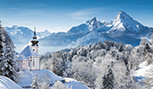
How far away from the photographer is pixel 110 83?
95.8 feet

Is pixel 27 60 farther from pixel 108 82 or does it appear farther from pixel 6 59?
pixel 108 82

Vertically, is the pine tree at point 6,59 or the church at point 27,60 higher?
the pine tree at point 6,59

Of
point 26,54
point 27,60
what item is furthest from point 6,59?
point 26,54

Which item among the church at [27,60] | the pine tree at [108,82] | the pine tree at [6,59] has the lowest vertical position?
the pine tree at [108,82]

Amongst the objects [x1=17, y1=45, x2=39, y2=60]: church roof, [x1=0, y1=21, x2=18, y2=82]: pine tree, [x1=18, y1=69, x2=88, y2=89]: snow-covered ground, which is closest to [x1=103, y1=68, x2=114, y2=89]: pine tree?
[x1=18, y1=69, x2=88, y2=89]: snow-covered ground

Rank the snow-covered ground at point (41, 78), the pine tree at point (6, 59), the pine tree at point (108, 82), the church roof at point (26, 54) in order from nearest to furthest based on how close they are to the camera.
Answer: the pine tree at point (6, 59)
the pine tree at point (108, 82)
the snow-covered ground at point (41, 78)
the church roof at point (26, 54)

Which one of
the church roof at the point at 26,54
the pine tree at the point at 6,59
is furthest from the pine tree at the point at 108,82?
the church roof at the point at 26,54

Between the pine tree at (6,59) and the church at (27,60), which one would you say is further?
the church at (27,60)

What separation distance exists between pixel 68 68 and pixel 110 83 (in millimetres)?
28709

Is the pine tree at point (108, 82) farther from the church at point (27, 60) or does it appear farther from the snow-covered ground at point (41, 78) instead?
the church at point (27, 60)

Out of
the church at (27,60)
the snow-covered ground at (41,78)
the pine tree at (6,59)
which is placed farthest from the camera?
the church at (27,60)

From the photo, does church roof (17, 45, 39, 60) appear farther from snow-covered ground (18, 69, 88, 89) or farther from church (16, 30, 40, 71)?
snow-covered ground (18, 69, 88, 89)

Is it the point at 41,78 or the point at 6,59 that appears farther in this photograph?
the point at 41,78

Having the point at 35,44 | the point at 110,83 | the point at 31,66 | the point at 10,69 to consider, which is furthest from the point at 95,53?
the point at 10,69
